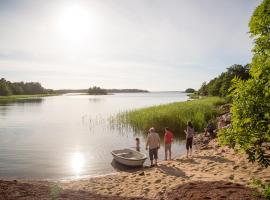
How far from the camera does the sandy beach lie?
9.64 m

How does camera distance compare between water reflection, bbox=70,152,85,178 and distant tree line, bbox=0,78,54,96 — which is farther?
distant tree line, bbox=0,78,54,96

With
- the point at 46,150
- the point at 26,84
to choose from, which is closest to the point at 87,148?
the point at 46,150

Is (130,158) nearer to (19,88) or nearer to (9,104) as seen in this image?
(9,104)

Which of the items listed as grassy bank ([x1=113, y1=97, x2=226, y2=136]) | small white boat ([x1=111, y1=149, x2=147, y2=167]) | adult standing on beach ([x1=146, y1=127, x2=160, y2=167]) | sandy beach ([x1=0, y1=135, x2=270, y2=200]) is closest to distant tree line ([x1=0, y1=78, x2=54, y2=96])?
grassy bank ([x1=113, y1=97, x2=226, y2=136])

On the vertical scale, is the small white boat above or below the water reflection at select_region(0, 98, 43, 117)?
below

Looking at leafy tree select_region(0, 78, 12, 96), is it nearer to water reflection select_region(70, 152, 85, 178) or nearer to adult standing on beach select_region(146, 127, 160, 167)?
water reflection select_region(70, 152, 85, 178)

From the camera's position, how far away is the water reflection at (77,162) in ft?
65.6

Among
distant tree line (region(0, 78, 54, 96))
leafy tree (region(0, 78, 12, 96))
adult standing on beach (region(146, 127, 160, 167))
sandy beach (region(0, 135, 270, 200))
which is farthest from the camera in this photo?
distant tree line (region(0, 78, 54, 96))

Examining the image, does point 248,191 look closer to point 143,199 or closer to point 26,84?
point 143,199

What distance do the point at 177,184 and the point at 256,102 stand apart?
7.20 meters

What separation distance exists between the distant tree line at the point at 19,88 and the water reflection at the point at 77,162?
11637 centimetres

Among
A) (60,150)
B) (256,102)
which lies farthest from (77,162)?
(256,102)

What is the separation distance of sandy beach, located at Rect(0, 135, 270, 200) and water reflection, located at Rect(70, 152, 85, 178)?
4435mm

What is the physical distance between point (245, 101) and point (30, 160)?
66.4 ft
